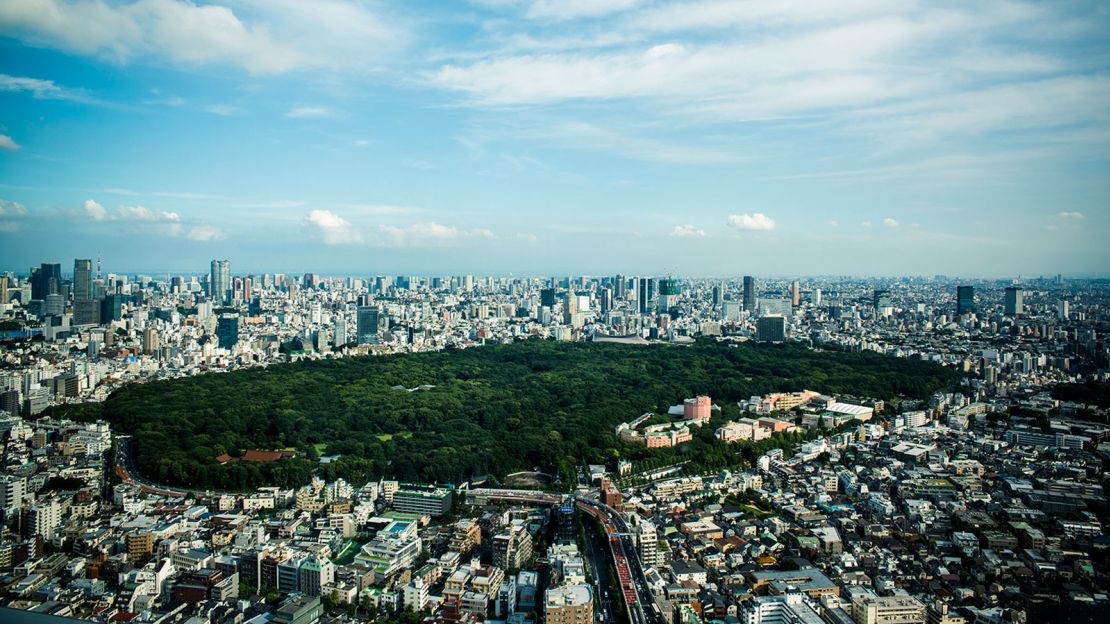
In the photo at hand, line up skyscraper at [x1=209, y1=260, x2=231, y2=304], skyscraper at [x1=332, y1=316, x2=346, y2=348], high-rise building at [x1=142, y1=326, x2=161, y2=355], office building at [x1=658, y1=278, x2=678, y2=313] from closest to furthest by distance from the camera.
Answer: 1. high-rise building at [x1=142, y1=326, x2=161, y2=355]
2. skyscraper at [x1=332, y1=316, x2=346, y2=348]
3. skyscraper at [x1=209, y1=260, x2=231, y2=304]
4. office building at [x1=658, y1=278, x2=678, y2=313]

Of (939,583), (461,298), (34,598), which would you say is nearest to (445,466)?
(34,598)

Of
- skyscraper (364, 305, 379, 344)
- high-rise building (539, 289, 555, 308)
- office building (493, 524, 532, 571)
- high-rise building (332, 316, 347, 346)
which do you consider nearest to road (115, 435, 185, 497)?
office building (493, 524, 532, 571)

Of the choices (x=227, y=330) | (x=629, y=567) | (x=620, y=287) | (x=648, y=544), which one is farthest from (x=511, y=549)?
(x=620, y=287)

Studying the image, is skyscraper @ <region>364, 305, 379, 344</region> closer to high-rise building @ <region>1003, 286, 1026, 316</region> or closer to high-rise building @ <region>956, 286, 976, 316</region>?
high-rise building @ <region>956, 286, 976, 316</region>

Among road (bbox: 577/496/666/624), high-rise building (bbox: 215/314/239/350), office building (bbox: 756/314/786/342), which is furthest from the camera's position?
office building (bbox: 756/314/786/342)

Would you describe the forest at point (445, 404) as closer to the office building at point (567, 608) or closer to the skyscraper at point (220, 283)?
the office building at point (567, 608)

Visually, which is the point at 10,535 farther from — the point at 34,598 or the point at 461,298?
the point at 461,298
